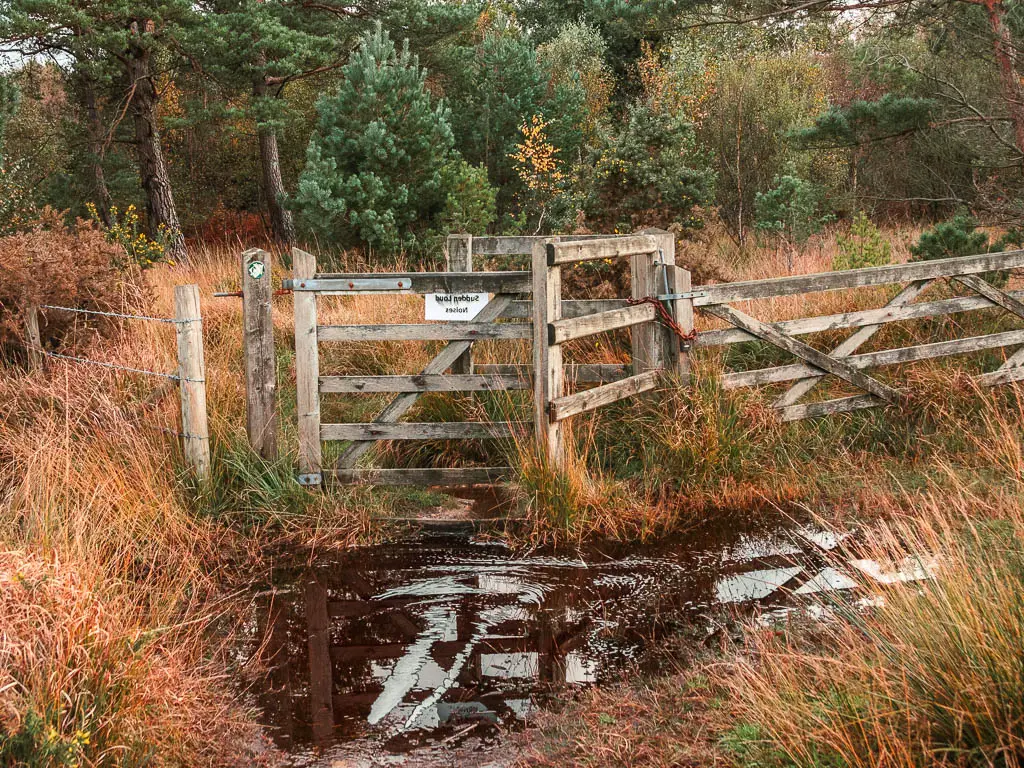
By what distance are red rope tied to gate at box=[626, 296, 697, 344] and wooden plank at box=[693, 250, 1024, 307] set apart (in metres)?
0.24

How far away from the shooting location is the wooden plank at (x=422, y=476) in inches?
273

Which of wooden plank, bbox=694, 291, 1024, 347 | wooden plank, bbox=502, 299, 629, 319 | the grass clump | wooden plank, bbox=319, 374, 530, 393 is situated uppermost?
wooden plank, bbox=502, 299, 629, 319

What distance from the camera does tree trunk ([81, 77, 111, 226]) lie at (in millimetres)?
23266

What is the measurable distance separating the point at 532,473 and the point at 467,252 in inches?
114

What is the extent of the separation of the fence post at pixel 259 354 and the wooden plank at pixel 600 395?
1.93 metres

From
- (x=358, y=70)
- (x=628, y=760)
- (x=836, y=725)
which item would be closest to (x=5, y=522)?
(x=628, y=760)

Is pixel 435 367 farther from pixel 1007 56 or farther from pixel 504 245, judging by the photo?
pixel 1007 56

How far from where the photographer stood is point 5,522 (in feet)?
16.4

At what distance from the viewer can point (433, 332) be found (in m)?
6.85

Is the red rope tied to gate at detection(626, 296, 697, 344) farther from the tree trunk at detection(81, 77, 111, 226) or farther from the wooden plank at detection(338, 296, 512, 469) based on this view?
the tree trunk at detection(81, 77, 111, 226)

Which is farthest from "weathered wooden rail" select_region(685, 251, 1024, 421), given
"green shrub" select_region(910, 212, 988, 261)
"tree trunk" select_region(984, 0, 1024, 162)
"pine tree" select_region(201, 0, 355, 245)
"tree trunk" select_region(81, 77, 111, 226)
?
"tree trunk" select_region(81, 77, 111, 226)

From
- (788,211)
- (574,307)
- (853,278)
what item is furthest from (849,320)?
(788,211)

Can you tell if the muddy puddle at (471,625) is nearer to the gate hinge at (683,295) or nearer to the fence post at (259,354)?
the fence post at (259,354)

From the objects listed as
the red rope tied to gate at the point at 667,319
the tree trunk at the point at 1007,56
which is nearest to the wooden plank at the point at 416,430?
the red rope tied to gate at the point at 667,319
